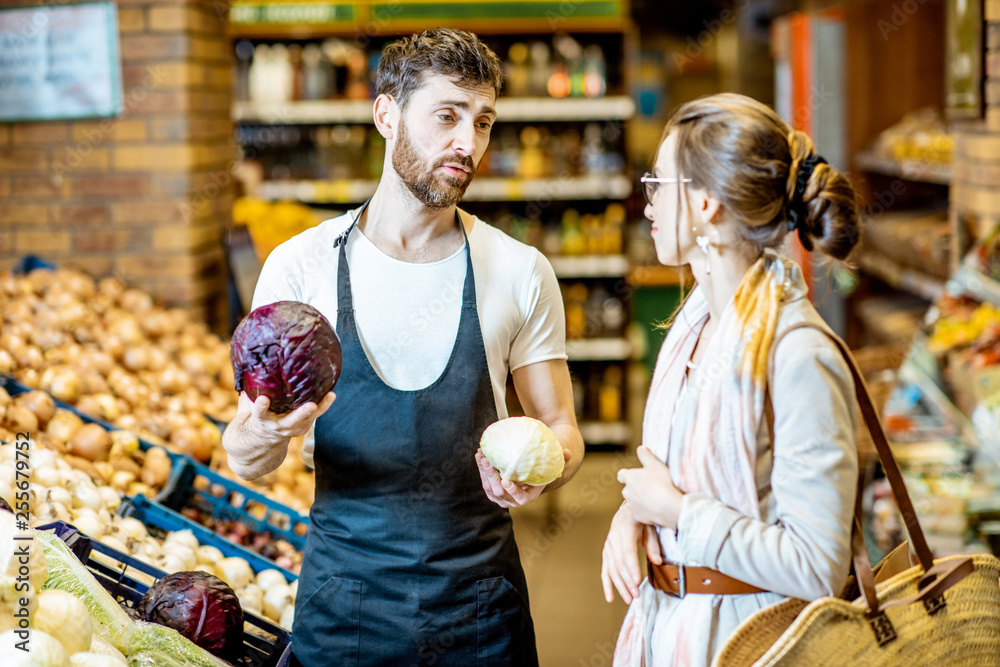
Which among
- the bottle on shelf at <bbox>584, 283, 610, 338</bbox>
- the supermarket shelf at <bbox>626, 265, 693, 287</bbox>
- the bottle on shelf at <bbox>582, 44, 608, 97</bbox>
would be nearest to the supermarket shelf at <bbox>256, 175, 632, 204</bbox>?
the bottle on shelf at <bbox>582, 44, 608, 97</bbox>

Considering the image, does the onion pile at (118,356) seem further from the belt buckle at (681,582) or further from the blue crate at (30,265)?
the belt buckle at (681,582)

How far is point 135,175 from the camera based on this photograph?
355cm

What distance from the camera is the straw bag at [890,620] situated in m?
1.26

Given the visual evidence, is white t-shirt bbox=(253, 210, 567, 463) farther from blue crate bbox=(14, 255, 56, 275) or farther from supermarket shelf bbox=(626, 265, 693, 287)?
supermarket shelf bbox=(626, 265, 693, 287)

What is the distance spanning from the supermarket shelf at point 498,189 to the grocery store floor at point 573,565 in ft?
5.71

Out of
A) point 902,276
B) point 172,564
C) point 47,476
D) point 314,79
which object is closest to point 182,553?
point 172,564

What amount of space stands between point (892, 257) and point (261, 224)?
3.41 meters

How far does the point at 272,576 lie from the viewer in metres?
2.13

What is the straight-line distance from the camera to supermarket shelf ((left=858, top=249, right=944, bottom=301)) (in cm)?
436

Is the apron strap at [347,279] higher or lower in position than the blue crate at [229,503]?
higher

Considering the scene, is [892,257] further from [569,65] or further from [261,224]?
[261,224]

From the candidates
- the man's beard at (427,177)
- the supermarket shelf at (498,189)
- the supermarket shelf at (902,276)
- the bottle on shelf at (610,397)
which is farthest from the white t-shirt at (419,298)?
the bottle on shelf at (610,397)

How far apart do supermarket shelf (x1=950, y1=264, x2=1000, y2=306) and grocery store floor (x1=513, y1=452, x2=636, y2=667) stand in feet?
6.15

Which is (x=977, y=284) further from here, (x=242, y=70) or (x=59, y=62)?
(x=242, y=70)
